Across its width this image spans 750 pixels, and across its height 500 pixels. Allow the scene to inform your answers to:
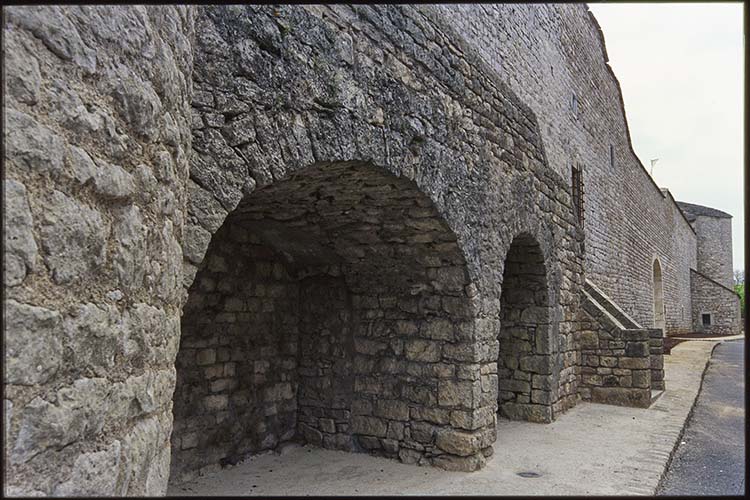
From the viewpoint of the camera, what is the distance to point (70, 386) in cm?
145

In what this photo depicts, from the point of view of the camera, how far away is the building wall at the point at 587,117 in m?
9.04

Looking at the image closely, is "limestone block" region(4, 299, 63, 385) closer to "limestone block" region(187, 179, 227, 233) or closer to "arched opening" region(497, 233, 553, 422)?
"limestone block" region(187, 179, 227, 233)

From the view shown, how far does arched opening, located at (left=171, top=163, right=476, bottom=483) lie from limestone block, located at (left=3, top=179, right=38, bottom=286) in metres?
2.73

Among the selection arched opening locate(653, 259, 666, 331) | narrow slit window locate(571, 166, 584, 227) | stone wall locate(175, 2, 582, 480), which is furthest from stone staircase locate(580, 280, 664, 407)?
arched opening locate(653, 259, 666, 331)

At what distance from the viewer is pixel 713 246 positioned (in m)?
33.6

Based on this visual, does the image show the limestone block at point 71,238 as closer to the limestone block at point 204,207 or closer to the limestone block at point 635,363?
the limestone block at point 204,207

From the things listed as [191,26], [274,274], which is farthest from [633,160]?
[191,26]

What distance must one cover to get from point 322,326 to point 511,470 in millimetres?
2109

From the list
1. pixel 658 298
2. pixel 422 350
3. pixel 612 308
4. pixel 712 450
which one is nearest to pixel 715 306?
pixel 658 298

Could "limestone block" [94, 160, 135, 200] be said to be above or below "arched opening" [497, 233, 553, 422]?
above

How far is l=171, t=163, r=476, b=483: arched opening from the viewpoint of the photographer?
448 cm

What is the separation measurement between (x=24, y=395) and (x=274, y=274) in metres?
4.18

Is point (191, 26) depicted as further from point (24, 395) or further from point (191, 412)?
point (191, 412)

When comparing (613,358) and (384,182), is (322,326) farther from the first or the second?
(613,358)
